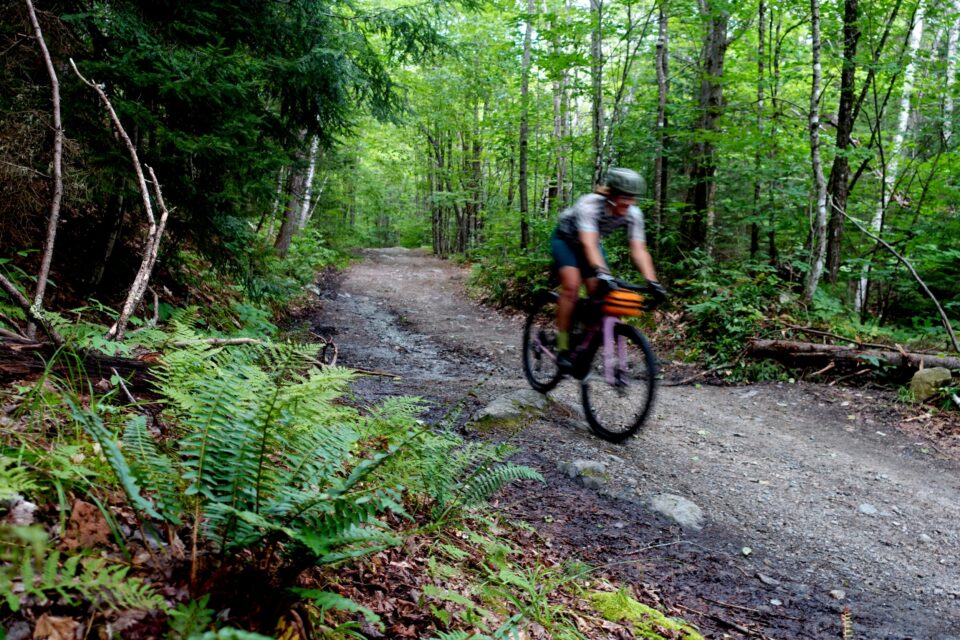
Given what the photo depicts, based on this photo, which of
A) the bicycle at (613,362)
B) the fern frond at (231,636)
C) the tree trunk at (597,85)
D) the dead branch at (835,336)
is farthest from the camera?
the tree trunk at (597,85)

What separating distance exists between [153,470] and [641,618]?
265 centimetres

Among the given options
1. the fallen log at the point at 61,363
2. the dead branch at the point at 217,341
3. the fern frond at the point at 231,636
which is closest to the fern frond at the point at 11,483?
the fern frond at the point at 231,636

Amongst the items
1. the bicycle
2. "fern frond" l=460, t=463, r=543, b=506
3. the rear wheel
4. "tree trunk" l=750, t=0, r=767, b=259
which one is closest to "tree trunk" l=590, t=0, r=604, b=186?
"tree trunk" l=750, t=0, r=767, b=259

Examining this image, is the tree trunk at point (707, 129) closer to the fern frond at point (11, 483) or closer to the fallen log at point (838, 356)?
the fallen log at point (838, 356)

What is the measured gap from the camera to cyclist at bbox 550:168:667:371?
4.81m

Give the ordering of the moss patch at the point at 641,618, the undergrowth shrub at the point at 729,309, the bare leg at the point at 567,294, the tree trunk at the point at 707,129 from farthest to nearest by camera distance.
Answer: the tree trunk at the point at 707,129
the undergrowth shrub at the point at 729,309
the bare leg at the point at 567,294
the moss patch at the point at 641,618

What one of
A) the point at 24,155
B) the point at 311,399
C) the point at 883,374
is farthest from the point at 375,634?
the point at 883,374

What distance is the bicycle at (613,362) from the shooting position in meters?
A: 4.76

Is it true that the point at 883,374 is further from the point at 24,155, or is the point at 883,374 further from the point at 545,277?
the point at 24,155

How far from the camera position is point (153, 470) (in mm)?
1917

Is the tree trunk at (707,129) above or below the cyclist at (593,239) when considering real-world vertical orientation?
above

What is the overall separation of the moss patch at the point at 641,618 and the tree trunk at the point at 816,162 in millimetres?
7963

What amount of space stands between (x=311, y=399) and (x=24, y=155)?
4.31 metres

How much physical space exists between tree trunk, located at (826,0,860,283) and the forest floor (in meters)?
4.20
